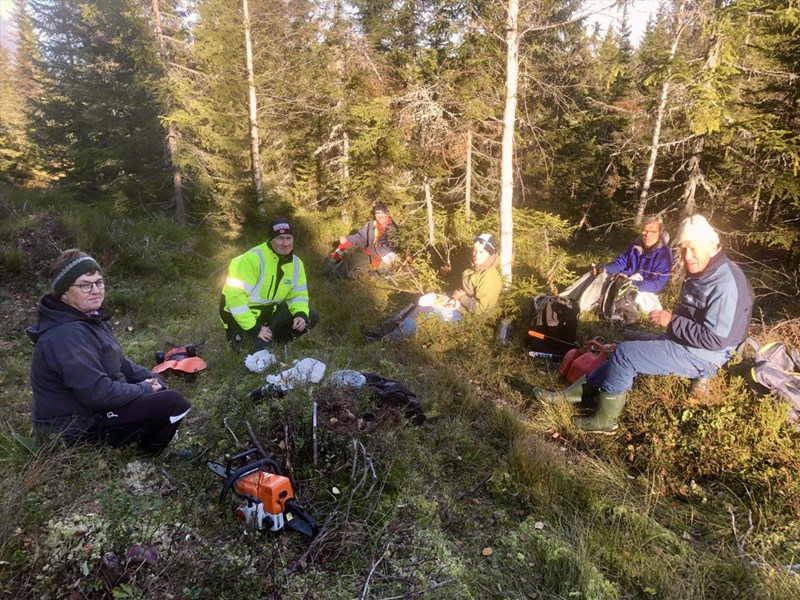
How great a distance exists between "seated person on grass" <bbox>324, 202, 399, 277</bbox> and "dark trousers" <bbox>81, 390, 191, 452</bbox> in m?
6.31

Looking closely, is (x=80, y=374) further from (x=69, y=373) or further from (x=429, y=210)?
(x=429, y=210)

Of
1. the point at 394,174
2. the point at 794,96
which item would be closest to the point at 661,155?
the point at 794,96

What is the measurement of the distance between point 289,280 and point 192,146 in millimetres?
Answer: 9252

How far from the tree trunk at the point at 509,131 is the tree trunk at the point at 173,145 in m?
9.05

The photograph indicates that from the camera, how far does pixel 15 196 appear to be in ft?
38.7

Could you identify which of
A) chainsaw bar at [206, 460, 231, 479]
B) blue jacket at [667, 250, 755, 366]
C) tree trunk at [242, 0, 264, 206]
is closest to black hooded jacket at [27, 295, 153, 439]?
chainsaw bar at [206, 460, 231, 479]

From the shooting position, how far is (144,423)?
3.18m

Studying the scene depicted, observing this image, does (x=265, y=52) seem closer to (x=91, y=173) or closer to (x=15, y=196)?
(x=91, y=173)

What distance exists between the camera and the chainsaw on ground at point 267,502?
2.52 meters

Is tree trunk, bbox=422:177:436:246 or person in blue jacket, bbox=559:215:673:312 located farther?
tree trunk, bbox=422:177:436:246

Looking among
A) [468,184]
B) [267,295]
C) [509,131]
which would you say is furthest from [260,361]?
[468,184]

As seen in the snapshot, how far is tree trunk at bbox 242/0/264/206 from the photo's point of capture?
13184 millimetres

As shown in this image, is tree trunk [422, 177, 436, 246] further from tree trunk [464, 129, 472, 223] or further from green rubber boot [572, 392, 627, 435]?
green rubber boot [572, 392, 627, 435]

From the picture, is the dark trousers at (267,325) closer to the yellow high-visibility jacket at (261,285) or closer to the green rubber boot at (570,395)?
the yellow high-visibility jacket at (261,285)
